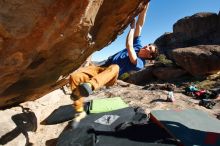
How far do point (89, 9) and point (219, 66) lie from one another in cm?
3246

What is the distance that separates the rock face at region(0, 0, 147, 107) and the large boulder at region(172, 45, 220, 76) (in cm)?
2934

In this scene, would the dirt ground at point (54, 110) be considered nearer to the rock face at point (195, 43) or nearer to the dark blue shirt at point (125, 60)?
the dark blue shirt at point (125, 60)

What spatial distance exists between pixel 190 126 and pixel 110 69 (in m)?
2.32

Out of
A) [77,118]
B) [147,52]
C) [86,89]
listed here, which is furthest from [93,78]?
[147,52]

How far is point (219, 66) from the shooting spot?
110 feet

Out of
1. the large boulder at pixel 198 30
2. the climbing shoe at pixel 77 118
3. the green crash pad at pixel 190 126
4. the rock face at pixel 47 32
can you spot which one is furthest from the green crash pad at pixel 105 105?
the large boulder at pixel 198 30

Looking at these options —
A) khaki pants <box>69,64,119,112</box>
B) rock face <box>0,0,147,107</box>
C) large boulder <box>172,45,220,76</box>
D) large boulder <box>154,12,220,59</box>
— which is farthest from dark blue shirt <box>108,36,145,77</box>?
large boulder <box>154,12,220,59</box>

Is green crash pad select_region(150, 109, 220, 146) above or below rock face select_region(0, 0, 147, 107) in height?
below

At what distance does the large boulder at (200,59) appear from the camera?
33219 millimetres

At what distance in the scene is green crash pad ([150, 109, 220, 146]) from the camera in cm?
610

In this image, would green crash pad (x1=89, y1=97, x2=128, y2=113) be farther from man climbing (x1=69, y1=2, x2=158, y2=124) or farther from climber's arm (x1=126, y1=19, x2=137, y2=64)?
climber's arm (x1=126, y1=19, x2=137, y2=64)

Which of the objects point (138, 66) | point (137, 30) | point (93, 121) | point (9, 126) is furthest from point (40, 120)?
point (137, 30)

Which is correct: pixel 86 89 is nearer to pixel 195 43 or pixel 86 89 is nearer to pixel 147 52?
pixel 147 52

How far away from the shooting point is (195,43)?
44.9 m
